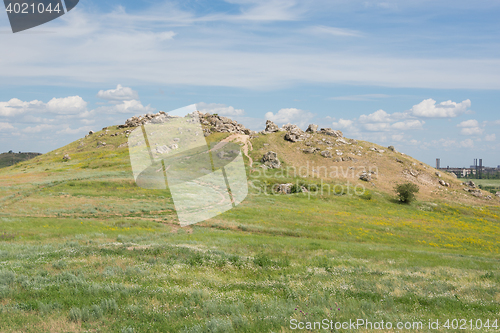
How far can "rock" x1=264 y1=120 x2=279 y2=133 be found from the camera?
121m

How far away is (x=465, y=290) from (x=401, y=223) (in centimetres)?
3457

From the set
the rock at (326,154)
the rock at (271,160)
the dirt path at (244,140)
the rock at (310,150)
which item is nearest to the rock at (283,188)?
the rock at (271,160)

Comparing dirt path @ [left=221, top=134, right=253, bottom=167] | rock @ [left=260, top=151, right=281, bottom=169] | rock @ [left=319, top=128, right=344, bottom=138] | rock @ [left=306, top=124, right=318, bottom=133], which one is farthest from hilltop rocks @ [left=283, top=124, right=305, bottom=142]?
rock @ [left=260, top=151, right=281, bottom=169]

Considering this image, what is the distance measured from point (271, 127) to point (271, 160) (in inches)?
1485

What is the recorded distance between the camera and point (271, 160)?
288 feet

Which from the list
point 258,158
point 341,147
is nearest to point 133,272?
point 258,158

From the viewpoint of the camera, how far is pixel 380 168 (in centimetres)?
8475

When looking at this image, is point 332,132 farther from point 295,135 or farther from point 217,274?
point 217,274

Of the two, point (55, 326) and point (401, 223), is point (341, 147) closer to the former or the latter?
point (401, 223)

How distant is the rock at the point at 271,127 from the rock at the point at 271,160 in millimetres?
32041

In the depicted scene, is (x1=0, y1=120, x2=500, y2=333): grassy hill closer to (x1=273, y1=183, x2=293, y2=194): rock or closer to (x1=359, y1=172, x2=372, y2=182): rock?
(x1=273, y1=183, x2=293, y2=194): rock

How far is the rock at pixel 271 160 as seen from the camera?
283 feet

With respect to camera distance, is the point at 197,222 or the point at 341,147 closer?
the point at 197,222

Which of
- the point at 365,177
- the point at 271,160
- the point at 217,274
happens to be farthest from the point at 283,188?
the point at 217,274
